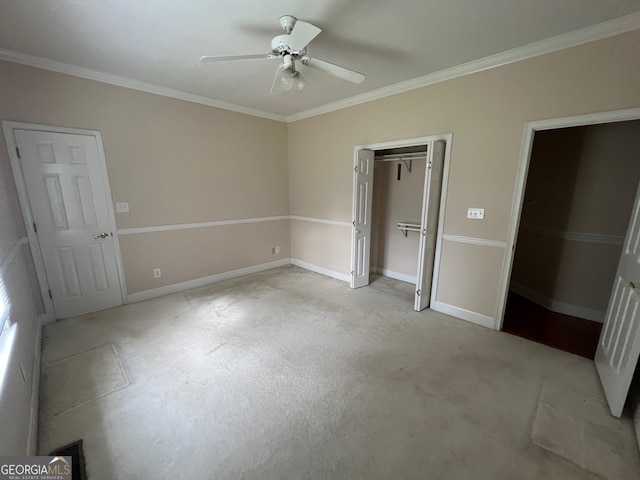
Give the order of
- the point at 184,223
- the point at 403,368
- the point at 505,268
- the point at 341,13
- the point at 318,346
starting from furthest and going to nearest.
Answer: the point at 184,223, the point at 505,268, the point at 318,346, the point at 403,368, the point at 341,13

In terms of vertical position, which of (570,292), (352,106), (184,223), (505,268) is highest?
(352,106)

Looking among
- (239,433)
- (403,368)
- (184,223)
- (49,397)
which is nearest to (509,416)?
(403,368)

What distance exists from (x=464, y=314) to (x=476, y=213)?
117 centimetres

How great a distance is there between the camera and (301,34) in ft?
5.71

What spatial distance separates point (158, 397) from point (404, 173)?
4050mm

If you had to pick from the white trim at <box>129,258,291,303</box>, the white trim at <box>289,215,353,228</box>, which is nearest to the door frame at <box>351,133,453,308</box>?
the white trim at <box>289,215,353,228</box>

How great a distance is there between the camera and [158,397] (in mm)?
1892

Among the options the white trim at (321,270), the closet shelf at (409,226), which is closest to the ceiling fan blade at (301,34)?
the closet shelf at (409,226)

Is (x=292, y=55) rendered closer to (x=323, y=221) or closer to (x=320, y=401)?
(x=320, y=401)

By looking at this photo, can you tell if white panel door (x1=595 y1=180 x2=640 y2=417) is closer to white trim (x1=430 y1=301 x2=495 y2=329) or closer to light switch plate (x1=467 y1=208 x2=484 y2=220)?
white trim (x1=430 y1=301 x2=495 y2=329)

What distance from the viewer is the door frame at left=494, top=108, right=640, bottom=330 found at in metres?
2.02

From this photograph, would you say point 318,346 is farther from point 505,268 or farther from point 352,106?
point 352,106

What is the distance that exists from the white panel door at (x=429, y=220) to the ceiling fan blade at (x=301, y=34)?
5.73 feet
